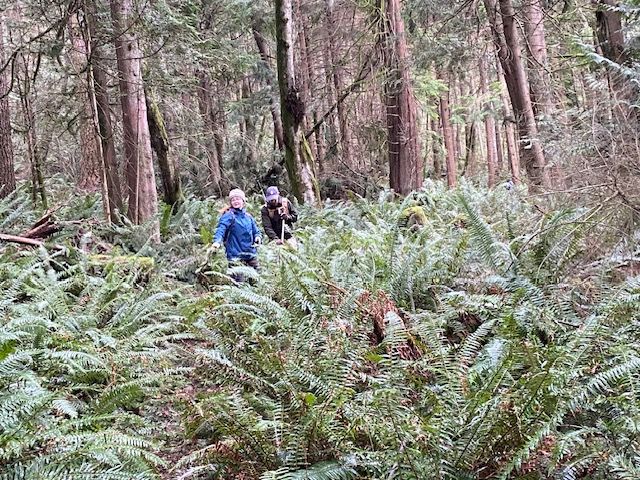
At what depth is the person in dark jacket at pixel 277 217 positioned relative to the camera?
7.85 metres

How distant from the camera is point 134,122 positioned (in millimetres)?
10031

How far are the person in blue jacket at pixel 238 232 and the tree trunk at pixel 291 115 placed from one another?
3231 millimetres

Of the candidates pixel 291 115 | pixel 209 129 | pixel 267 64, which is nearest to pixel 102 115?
pixel 291 115

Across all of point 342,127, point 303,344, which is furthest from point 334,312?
point 342,127

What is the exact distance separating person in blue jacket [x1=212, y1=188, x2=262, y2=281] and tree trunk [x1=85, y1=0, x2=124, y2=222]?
265 centimetres

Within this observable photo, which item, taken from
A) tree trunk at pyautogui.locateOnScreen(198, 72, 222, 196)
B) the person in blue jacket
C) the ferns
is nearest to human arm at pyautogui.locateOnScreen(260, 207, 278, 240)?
the person in blue jacket

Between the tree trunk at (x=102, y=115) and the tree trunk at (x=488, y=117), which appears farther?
the tree trunk at (x=488, y=117)

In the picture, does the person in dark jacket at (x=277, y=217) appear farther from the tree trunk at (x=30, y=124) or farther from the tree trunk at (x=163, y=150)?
the tree trunk at (x=163, y=150)

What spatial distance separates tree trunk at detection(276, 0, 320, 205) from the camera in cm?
983

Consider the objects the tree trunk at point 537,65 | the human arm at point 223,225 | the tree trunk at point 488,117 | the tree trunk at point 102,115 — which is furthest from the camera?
the tree trunk at point 488,117

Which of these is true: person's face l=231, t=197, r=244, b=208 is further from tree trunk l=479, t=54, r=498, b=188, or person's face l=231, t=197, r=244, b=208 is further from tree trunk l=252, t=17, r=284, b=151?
tree trunk l=252, t=17, r=284, b=151

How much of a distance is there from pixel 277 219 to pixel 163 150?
506cm

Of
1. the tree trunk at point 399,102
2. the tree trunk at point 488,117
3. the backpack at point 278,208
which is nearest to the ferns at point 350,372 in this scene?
the backpack at point 278,208

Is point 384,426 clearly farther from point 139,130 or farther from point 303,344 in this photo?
point 139,130
